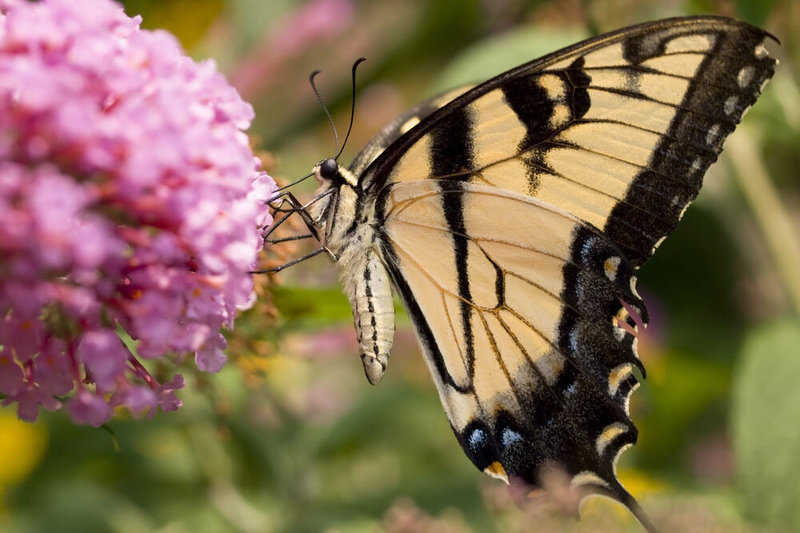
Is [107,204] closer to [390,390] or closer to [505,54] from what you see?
[505,54]

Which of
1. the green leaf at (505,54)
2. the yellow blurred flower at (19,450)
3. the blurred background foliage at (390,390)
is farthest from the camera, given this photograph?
the yellow blurred flower at (19,450)

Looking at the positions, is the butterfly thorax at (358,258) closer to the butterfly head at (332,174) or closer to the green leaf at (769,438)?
the butterfly head at (332,174)

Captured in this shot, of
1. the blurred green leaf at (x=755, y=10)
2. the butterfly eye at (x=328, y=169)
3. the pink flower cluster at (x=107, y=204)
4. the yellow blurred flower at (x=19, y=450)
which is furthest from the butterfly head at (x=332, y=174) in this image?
the yellow blurred flower at (x=19, y=450)

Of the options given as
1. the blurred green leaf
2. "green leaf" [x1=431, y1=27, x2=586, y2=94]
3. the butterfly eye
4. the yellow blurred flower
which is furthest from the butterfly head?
the yellow blurred flower

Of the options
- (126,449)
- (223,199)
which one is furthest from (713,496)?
(223,199)

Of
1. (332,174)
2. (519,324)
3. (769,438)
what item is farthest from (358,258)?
(769,438)

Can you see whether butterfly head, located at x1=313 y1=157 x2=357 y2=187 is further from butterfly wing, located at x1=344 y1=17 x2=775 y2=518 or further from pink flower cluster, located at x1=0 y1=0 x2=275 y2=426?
pink flower cluster, located at x1=0 y1=0 x2=275 y2=426
